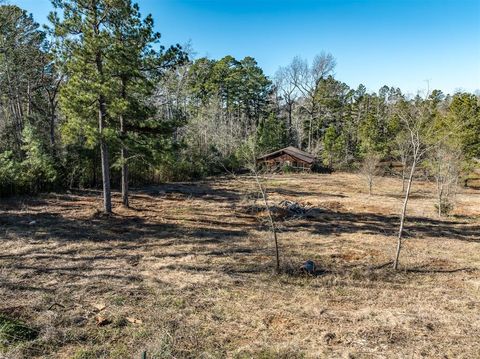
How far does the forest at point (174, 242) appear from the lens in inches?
226

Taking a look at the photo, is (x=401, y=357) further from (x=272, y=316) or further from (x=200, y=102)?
(x=200, y=102)

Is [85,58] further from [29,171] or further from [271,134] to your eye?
[271,134]

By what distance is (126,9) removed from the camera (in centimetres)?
1191

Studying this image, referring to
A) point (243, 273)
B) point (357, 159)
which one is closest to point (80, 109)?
point (243, 273)

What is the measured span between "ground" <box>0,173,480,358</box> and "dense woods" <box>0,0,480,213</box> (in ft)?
9.98

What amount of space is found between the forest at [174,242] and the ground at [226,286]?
44mm

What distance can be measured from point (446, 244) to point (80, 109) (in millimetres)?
14916

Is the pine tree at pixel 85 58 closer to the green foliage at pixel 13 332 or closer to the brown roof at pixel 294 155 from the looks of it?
the green foliage at pixel 13 332

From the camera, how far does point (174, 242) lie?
1124 cm

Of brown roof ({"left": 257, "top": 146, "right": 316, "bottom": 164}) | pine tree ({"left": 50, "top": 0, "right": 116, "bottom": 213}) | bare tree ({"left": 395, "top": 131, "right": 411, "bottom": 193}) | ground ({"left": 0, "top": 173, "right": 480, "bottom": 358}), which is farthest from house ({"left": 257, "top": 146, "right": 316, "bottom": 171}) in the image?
pine tree ({"left": 50, "top": 0, "right": 116, "bottom": 213})

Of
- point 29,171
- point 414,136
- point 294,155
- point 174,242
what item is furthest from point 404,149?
point 29,171

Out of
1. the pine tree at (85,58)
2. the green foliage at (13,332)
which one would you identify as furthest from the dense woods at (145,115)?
the green foliage at (13,332)

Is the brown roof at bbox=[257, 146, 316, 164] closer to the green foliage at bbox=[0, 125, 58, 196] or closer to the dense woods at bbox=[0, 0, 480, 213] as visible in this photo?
the dense woods at bbox=[0, 0, 480, 213]

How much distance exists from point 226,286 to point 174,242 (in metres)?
3.88
